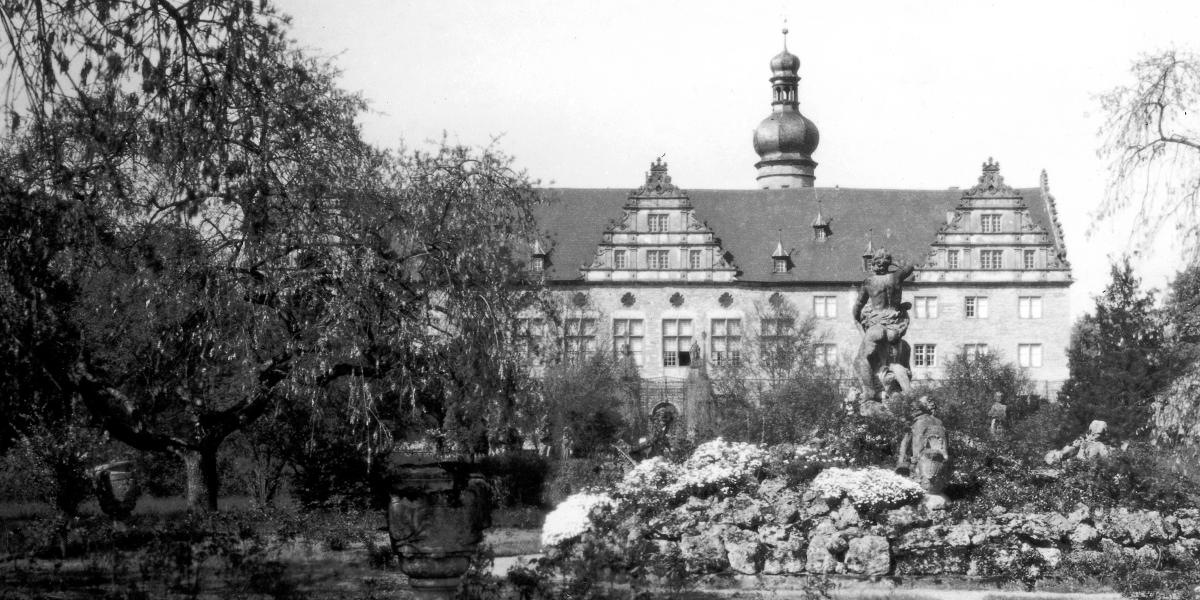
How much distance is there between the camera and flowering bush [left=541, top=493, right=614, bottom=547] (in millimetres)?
14773

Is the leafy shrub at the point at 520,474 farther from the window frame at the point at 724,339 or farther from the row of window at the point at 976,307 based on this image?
the row of window at the point at 976,307

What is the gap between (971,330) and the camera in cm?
5706

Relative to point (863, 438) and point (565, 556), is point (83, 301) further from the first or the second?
point (863, 438)

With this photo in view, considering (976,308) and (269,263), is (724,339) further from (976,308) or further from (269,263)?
(269,263)

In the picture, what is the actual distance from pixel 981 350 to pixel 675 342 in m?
11.9

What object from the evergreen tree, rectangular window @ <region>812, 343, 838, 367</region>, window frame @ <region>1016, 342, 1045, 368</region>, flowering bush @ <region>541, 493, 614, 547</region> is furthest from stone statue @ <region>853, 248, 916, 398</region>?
window frame @ <region>1016, 342, 1045, 368</region>

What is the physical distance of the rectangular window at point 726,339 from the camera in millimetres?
52138

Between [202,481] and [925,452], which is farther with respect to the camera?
[202,481]

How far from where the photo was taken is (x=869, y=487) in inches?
571

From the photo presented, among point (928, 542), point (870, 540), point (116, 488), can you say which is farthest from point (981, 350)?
point (870, 540)

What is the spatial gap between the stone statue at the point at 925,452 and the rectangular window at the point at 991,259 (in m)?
41.6

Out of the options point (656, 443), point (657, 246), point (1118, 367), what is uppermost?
point (657, 246)

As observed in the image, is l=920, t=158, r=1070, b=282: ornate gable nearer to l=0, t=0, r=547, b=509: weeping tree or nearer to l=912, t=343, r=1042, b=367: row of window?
l=912, t=343, r=1042, b=367: row of window

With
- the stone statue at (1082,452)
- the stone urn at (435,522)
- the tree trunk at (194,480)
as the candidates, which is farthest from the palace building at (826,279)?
the stone urn at (435,522)
